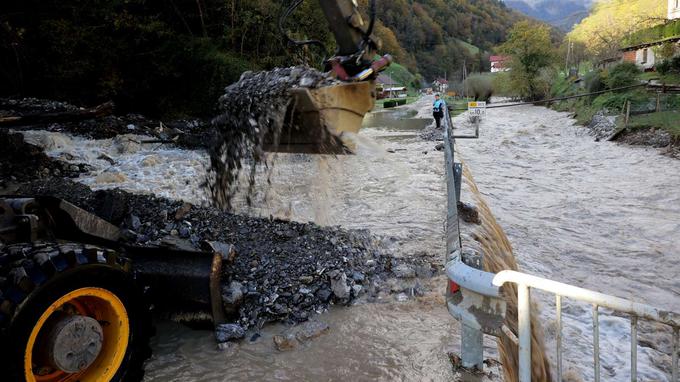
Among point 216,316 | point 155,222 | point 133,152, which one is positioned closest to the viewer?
point 216,316

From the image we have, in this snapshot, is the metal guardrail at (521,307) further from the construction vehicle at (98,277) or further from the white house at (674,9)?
the white house at (674,9)

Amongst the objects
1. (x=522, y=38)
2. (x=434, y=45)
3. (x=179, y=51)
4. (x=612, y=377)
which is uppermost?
(x=434, y=45)

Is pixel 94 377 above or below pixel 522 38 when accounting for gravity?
below

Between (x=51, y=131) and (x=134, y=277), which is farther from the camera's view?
(x=51, y=131)

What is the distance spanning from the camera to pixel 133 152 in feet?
37.4

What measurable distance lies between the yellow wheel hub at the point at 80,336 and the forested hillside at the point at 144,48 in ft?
46.8

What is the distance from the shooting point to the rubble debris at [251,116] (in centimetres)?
442

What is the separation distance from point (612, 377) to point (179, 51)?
16.7 metres

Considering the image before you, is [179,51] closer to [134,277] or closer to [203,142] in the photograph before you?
[203,142]

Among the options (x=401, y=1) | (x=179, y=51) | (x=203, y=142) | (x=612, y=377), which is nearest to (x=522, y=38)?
(x=179, y=51)

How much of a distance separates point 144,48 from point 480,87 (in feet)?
149

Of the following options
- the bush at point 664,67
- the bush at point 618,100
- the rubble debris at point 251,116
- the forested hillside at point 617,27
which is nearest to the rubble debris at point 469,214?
the rubble debris at point 251,116

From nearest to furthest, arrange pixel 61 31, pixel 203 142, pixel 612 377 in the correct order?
pixel 612 377 → pixel 203 142 → pixel 61 31

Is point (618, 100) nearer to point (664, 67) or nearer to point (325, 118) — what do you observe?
point (664, 67)
